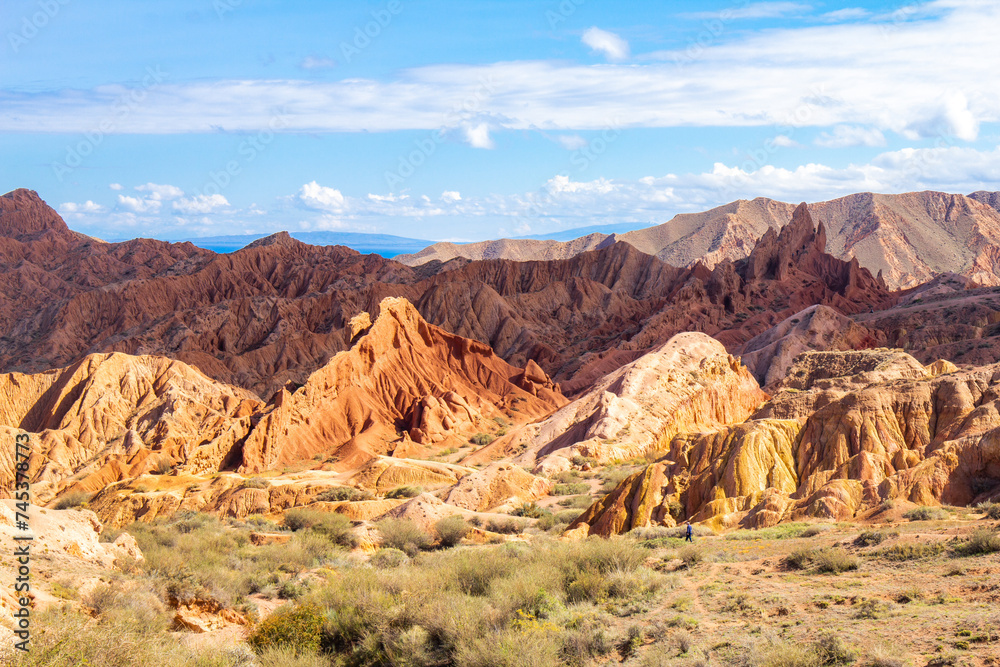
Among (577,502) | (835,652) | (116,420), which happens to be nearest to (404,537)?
(577,502)

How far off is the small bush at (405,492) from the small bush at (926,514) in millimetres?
25702

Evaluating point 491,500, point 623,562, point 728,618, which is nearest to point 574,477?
point 491,500

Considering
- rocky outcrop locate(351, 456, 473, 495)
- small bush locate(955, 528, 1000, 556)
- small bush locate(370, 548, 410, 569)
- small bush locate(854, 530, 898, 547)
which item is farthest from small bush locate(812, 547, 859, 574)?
rocky outcrop locate(351, 456, 473, 495)

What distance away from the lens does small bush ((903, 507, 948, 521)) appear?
19.9 meters

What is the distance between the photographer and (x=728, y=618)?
588 inches

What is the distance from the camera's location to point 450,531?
2980 centimetres

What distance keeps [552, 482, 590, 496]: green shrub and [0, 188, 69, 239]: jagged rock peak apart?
6785 inches

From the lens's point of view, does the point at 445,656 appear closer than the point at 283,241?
Yes

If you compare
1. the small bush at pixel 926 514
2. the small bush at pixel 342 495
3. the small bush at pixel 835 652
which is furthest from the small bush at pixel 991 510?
the small bush at pixel 342 495

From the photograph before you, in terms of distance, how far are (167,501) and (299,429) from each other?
72.2ft

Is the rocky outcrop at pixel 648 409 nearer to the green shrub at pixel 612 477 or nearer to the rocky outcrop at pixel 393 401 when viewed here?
the green shrub at pixel 612 477

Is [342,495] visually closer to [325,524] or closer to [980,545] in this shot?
[325,524]

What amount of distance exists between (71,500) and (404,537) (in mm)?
23552

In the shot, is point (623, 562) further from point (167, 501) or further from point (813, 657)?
point (167, 501)
